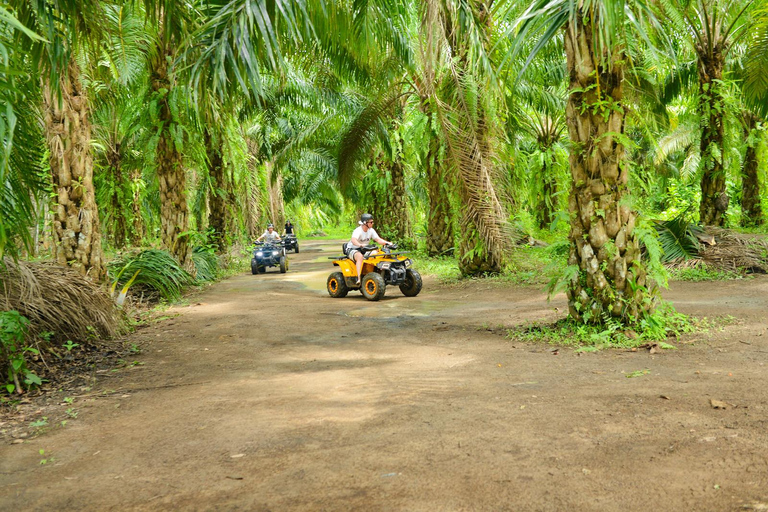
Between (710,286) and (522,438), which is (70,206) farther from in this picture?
(710,286)

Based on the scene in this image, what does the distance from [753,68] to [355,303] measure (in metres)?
8.83

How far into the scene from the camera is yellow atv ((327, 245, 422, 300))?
36.8 ft

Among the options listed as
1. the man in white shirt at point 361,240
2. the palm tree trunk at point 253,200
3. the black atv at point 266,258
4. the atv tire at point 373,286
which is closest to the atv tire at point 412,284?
the atv tire at point 373,286

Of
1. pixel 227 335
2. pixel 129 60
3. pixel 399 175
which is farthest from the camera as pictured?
pixel 399 175

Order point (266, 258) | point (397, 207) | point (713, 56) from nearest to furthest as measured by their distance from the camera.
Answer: point (713, 56), point (266, 258), point (397, 207)

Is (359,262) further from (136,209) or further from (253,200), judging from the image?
(253,200)

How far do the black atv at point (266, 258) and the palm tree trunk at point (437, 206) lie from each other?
161 inches

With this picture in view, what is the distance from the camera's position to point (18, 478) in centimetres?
355

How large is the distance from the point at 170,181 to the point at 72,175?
4.92 meters

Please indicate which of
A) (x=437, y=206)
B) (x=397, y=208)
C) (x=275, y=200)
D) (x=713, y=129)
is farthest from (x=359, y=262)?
(x=275, y=200)

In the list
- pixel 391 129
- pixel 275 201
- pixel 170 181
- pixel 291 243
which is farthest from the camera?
pixel 275 201

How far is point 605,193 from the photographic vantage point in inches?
257

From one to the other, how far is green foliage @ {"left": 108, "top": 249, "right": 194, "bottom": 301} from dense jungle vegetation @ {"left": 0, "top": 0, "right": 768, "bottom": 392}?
45mm

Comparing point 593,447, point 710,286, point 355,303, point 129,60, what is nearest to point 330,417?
point 593,447
